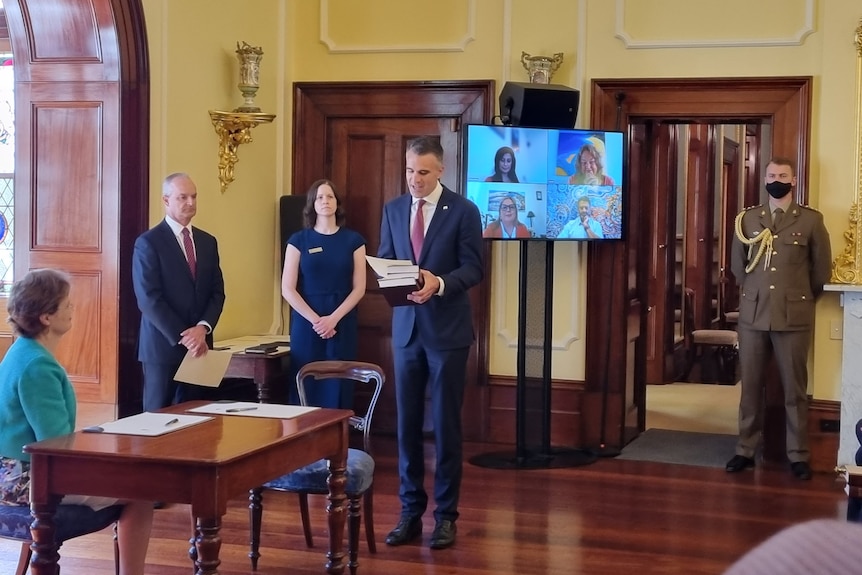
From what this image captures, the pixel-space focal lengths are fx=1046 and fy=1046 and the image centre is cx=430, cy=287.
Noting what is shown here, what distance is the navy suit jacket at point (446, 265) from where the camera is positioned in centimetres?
406

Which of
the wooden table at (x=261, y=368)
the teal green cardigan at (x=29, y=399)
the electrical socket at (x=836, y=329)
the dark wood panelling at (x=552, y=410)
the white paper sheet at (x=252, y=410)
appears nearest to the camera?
the teal green cardigan at (x=29, y=399)

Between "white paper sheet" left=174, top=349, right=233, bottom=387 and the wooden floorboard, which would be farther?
"white paper sheet" left=174, top=349, right=233, bottom=387

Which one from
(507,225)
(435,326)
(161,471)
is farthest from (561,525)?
(161,471)

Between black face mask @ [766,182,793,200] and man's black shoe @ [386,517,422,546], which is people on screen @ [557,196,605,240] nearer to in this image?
black face mask @ [766,182,793,200]

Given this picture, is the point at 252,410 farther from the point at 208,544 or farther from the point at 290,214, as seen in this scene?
the point at 290,214

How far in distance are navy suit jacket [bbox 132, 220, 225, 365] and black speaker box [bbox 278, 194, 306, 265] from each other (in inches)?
60.5

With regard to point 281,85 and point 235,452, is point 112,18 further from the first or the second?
point 235,452

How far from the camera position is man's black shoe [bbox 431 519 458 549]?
13.4 ft

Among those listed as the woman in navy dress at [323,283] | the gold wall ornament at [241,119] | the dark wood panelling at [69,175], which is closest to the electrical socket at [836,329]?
the woman in navy dress at [323,283]

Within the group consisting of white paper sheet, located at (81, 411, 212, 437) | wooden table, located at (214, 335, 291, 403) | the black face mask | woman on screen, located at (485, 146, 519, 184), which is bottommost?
wooden table, located at (214, 335, 291, 403)

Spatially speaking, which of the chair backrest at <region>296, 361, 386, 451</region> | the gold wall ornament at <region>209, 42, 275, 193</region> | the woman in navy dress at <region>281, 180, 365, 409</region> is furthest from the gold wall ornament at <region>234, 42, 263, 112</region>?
the chair backrest at <region>296, 361, 386, 451</region>

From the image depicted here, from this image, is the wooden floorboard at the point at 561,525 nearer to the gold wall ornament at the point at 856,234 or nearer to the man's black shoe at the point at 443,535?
the man's black shoe at the point at 443,535

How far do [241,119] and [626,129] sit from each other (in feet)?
7.33

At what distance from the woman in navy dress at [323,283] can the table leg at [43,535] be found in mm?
2526
